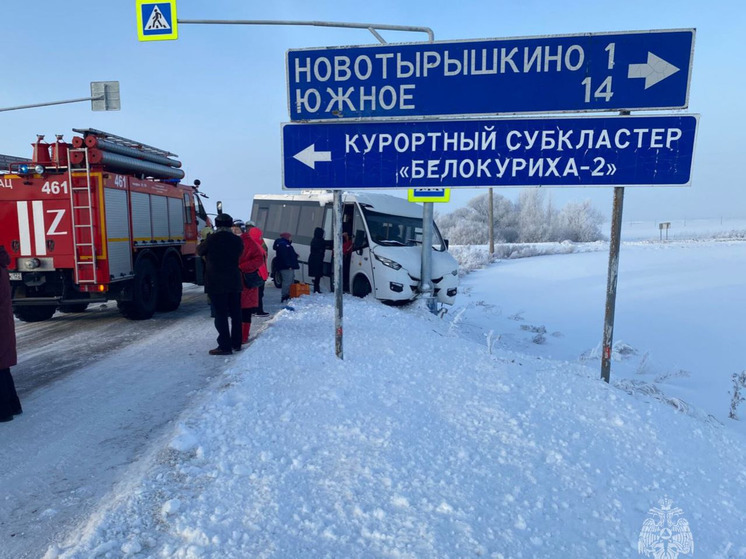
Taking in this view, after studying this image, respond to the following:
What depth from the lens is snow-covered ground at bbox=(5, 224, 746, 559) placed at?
7.93 ft

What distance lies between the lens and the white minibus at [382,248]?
987cm

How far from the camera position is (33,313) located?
922 centimetres

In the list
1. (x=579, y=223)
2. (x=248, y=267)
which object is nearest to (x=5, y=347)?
(x=248, y=267)

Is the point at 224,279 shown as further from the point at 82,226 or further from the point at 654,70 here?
the point at 654,70

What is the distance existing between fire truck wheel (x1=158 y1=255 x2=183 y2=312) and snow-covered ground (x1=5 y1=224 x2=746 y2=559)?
417 cm

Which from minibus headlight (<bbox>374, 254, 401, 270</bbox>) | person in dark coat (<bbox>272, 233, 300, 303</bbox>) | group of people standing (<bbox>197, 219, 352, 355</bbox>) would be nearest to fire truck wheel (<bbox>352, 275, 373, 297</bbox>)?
minibus headlight (<bbox>374, 254, 401, 270</bbox>)

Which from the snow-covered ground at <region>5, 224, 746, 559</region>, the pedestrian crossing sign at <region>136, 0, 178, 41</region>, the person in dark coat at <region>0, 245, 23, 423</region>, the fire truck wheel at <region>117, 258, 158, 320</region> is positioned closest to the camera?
the snow-covered ground at <region>5, 224, 746, 559</region>

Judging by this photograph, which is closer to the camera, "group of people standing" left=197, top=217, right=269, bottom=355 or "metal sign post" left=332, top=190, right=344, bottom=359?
"metal sign post" left=332, top=190, right=344, bottom=359

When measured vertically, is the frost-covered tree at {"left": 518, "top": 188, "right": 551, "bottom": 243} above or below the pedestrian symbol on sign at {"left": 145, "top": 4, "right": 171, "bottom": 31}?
below

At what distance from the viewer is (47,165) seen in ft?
25.1

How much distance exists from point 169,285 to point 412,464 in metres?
8.35

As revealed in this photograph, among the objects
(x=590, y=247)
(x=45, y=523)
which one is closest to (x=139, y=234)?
(x=45, y=523)

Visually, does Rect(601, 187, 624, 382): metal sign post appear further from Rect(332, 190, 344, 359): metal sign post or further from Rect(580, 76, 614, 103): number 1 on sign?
Rect(332, 190, 344, 359): metal sign post

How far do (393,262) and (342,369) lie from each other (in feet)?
17.1
